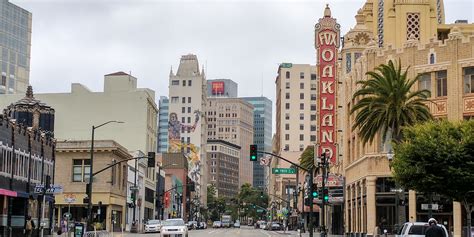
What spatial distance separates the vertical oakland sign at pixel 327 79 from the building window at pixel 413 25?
12698 mm

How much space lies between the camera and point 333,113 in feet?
280

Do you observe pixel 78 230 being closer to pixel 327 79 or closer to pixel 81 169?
pixel 81 169

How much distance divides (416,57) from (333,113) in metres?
22.5

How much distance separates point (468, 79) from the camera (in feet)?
199

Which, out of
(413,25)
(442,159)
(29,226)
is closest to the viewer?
(442,159)

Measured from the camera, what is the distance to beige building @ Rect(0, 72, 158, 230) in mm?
97750

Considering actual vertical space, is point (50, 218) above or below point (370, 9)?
below

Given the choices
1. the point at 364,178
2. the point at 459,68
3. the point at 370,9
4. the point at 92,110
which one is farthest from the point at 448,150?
the point at 92,110

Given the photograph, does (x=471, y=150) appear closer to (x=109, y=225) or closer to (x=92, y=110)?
(x=109, y=225)

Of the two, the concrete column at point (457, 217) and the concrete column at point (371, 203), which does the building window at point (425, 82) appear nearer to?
the concrete column at point (371, 203)

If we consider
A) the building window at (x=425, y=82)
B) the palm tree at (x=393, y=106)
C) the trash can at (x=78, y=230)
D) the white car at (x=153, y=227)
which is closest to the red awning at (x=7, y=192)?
the trash can at (x=78, y=230)

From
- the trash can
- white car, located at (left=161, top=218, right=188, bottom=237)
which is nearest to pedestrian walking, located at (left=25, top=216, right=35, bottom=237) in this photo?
the trash can

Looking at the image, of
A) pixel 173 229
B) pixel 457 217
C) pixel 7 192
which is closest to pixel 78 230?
pixel 173 229

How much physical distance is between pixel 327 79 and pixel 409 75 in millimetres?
21237
